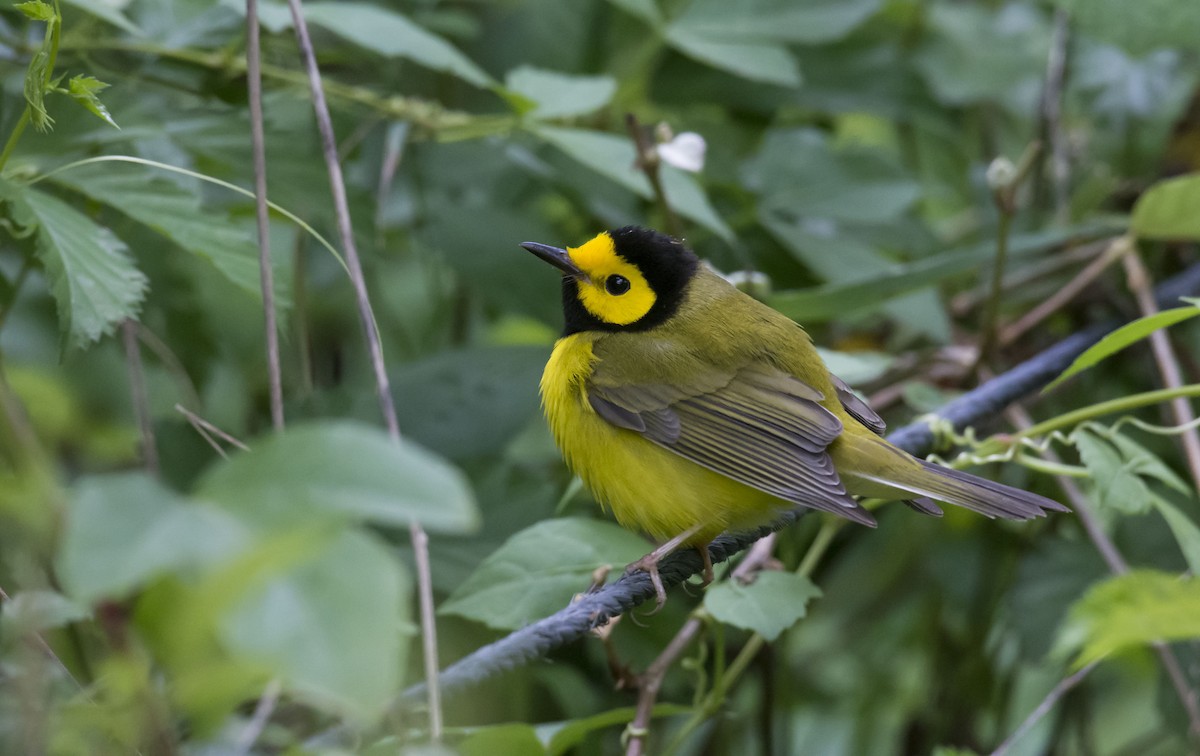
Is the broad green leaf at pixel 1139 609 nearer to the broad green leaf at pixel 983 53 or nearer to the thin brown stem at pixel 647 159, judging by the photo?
the thin brown stem at pixel 647 159

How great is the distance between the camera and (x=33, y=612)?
3.05ft

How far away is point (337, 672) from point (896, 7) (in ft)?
12.5

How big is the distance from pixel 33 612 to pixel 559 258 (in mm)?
2062

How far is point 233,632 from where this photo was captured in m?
0.77

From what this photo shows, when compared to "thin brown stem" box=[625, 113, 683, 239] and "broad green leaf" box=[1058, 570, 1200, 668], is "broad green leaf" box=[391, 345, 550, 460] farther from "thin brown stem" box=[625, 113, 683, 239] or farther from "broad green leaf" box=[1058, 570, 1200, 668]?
"broad green leaf" box=[1058, 570, 1200, 668]

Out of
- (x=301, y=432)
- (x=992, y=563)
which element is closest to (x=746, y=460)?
(x=992, y=563)

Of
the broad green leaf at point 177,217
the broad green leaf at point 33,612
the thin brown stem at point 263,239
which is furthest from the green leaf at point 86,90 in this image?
the broad green leaf at point 33,612

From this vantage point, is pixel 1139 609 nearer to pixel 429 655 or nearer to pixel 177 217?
pixel 429 655

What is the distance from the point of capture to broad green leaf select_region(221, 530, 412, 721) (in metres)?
0.76

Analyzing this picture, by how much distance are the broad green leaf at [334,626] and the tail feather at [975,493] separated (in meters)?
1.57

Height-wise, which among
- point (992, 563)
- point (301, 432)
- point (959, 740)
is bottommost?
point (959, 740)

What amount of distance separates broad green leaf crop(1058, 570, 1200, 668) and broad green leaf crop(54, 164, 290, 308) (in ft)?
4.45

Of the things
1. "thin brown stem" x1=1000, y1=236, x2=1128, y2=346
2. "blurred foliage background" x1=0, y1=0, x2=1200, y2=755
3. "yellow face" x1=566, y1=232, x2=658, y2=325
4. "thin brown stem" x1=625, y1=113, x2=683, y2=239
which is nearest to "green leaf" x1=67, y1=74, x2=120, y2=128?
→ "blurred foliage background" x1=0, y1=0, x2=1200, y2=755

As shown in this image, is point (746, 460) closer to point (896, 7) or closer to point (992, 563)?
point (992, 563)
